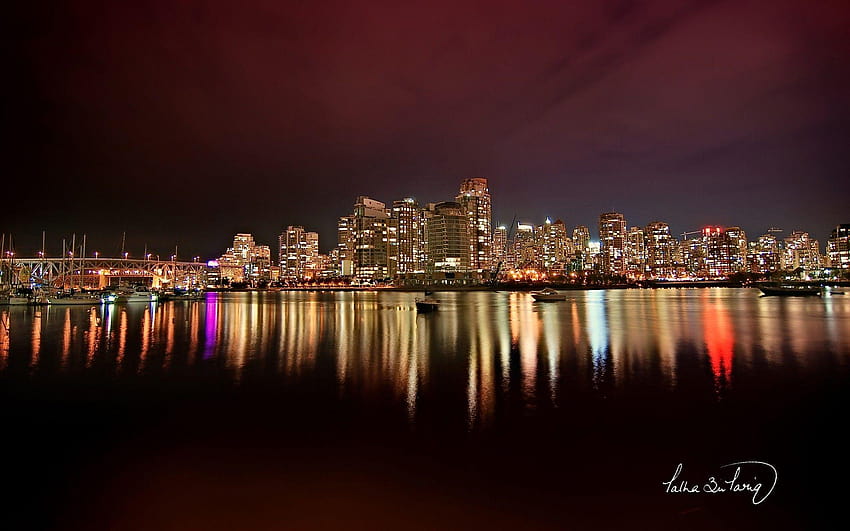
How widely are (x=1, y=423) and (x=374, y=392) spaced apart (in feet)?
28.8

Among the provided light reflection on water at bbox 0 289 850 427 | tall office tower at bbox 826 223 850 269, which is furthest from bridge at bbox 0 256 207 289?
tall office tower at bbox 826 223 850 269

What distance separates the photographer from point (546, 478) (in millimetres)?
7219

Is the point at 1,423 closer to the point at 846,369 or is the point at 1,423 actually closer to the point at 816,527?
the point at 816,527

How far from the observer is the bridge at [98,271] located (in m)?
100

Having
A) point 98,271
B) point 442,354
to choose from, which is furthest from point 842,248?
point 98,271

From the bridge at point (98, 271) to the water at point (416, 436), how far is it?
9102 cm

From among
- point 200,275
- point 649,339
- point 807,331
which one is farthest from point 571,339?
point 200,275
